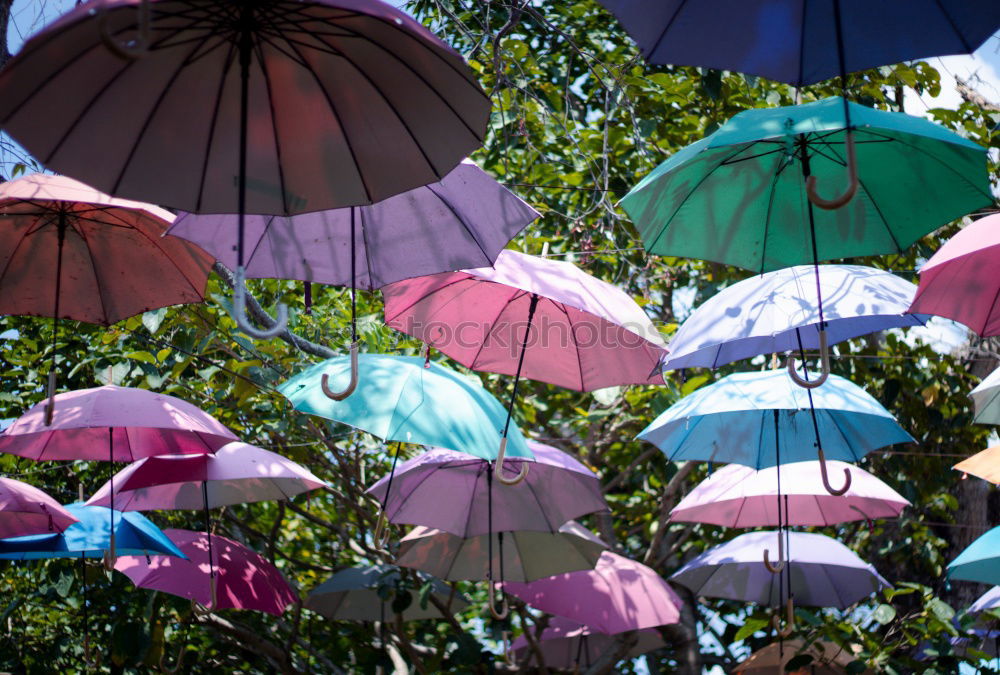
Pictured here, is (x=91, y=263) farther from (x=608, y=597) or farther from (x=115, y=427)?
(x=608, y=597)

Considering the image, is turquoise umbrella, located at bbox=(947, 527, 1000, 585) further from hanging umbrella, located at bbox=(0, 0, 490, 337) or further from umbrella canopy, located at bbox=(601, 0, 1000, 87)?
hanging umbrella, located at bbox=(0, 0, 490, 337)

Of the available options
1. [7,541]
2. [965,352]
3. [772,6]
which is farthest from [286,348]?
[965,352]

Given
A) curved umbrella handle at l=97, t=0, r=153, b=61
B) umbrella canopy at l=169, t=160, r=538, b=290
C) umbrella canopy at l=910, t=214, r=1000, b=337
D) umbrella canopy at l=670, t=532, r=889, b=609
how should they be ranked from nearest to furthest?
1. curved umbrella handle at l=97, t=0, r=153, b=61
2. umbrella canopy at l=169, t=160, r=538, b=290
3. umbrella canopy at l=910, t=214, r=1000, b=337
4. umbrella canopy at l=670, t=532, r=889, b=609

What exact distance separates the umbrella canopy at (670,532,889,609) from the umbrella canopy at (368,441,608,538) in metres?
1.13

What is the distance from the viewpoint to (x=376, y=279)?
3.53m

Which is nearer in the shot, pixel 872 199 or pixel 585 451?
pixel 872 199

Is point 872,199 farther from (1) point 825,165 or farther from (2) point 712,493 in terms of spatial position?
(2) point 712,493

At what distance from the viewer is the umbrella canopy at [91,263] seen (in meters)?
3.66

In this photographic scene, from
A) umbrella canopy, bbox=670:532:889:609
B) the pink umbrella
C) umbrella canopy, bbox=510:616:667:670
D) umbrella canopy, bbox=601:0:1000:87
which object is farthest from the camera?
umbrella canopy, bbox=510:616:667:670

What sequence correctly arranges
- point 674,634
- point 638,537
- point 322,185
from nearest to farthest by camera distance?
point 322,185, point 674,634, point 638,537

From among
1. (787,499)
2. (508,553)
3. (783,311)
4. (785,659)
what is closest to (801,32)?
(783,311)

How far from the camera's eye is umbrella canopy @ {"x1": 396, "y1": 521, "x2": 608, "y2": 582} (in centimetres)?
558

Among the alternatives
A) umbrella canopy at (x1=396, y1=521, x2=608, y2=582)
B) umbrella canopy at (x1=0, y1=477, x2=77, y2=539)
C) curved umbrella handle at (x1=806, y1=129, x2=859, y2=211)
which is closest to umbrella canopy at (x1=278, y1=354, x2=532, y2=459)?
umbrella canopy at (x1=396, y1=521, x2=608, y2=582)

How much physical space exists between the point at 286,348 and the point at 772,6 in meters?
3.69
